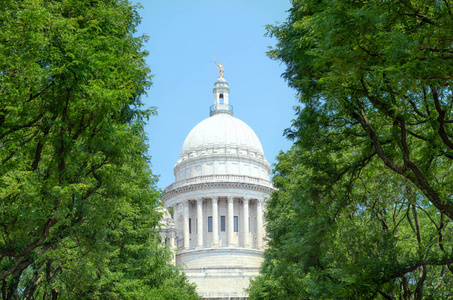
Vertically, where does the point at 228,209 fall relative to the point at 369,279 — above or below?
above

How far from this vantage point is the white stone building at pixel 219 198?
336ft

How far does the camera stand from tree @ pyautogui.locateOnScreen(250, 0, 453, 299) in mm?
16688

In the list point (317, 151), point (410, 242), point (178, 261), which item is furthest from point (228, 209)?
point (317, 151)

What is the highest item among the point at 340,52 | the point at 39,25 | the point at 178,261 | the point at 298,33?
the point at 178,261

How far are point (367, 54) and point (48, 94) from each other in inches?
344

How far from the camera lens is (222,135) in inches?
4459

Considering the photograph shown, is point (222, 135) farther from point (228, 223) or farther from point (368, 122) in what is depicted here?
point (368, 122)

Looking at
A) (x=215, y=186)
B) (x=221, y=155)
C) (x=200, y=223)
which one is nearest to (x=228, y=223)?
(x=200, y=223)

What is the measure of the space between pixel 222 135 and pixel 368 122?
93.1 m

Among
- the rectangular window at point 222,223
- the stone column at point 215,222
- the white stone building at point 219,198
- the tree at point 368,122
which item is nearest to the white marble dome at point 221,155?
the white stone building at point 219,198

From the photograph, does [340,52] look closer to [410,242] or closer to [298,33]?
[298,33]

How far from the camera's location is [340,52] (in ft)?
56.8

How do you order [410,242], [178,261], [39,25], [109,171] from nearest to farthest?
[39,25], [109,171], [410,242], [178,261]

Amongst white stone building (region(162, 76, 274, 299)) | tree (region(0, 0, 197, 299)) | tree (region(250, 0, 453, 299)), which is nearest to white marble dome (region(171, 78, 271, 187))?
white stone building (region(162, 76, 274, 299))
